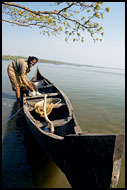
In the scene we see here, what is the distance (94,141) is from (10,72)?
21.4 ft

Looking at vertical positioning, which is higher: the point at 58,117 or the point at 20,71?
the point at 20,71

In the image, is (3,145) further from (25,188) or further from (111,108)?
(111,108)

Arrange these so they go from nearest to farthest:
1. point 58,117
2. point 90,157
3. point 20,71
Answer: point 90,157, point 58,117, point 20,71

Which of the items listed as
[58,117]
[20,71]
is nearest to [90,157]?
[58,117]

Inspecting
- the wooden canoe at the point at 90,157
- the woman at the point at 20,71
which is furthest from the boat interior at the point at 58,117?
the wooden canoe at the point at 90,157

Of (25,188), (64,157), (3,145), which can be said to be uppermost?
(64,157)

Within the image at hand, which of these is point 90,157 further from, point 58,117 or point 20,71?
point 20,71

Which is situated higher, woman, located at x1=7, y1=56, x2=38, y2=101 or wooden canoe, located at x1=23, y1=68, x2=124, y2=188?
woman, located at x1=7, y1=56, x2=38, y2=101

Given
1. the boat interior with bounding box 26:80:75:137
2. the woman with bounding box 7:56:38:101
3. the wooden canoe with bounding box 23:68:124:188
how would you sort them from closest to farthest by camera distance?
1. the wooden canoe with bounding box 23:68:124:188
2. the boat interior with bounding box 26:80:75:137
3. the woman with bounding box 7:56:38:101

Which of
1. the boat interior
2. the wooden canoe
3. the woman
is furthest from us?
the woman

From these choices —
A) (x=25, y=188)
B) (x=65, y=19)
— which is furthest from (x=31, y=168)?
(x=65, y=19)

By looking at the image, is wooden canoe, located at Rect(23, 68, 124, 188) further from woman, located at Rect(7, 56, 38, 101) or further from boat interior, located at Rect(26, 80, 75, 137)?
woman, located at Rect(7, 56, 38, 101)

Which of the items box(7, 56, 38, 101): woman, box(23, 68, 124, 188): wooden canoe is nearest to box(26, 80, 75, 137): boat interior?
box(7, 56, 38, 101): woman

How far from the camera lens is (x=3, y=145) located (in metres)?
4.59
